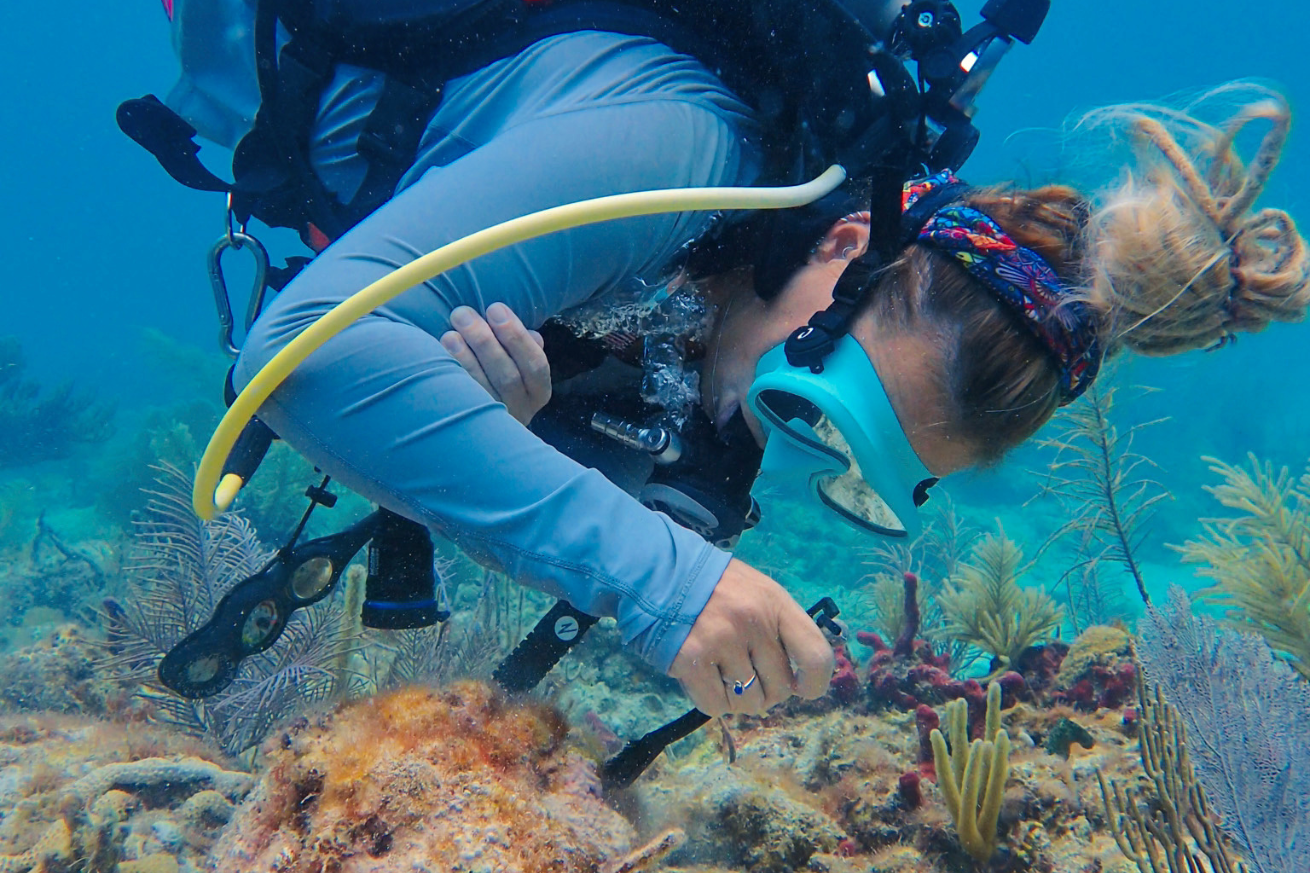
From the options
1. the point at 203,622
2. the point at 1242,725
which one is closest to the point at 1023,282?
the point at 1242,725

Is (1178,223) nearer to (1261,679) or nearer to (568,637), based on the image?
(568,637)

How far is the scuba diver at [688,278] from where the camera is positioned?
43.1 inches

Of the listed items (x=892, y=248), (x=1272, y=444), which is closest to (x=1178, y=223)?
(x=892, y=248)

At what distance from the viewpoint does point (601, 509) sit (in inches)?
42.9

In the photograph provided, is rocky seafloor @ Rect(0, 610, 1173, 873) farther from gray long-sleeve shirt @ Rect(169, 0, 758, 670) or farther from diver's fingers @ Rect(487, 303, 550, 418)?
diver's fingers @ Rect(487, 303, 550, 418)

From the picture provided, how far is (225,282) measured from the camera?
218 cm

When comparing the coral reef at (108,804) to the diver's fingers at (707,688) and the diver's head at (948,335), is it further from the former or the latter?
the diver's head at (948,335)

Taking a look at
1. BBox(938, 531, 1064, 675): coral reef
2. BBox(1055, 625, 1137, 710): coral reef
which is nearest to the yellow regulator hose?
BBox(1055, 625, 1137, 710): coral reef

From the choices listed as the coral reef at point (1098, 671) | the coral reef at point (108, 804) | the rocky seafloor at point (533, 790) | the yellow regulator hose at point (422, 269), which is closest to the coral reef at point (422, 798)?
the rocky seafloor at point (533, 790)

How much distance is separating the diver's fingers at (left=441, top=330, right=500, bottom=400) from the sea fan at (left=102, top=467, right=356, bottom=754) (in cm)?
294

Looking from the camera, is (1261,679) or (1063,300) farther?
(1261,679)

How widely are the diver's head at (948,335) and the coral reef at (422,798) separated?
3.00 feet

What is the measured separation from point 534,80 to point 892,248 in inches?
33.3

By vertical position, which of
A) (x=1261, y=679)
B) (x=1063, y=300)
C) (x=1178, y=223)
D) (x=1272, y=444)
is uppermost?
(x=1178, y=223)
